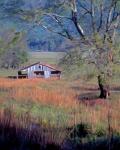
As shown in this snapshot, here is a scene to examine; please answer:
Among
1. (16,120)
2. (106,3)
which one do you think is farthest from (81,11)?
(16,120)

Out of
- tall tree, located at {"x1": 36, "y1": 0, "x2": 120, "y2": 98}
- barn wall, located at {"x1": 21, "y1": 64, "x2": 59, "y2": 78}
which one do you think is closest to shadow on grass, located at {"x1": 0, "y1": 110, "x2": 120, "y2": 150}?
tall tree, located at {"x1": 36, "y1": 0, "x2": 120, "y2": 98}

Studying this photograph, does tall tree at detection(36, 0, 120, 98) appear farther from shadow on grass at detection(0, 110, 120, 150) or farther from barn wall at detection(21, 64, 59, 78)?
barn wall at detection(21, 64, 59, 78)

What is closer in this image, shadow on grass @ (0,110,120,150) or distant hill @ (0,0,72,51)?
shadow on grass @ (0,110,120,150)

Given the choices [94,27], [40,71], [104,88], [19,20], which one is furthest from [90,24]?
[40,71]

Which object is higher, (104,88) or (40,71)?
(40,71)

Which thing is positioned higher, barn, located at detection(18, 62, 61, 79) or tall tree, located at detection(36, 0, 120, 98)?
tall tree, located at detection(36, 0, 120, 98)

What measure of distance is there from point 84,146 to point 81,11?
23.3 meters

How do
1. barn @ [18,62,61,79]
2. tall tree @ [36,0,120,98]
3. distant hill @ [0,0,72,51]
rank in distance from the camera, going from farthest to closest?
barn @ [18,62,61,79] < distant hill @ [0,0,72,51] < tall tree @ [36,0,120,98]

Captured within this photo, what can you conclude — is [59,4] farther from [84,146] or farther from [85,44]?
[84,146]

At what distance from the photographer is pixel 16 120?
7.69 meters

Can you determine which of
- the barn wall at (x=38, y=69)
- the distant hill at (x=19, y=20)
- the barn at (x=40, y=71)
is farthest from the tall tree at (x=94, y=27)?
the barn wall at (x=38, y=69)

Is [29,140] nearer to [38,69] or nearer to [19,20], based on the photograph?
[19,20]

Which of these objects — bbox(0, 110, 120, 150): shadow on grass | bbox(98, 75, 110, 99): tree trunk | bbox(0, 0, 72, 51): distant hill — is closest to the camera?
bbox(0, 110, 120, 150): shadow on grass

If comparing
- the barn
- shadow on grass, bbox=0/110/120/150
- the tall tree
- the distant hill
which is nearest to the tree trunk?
the tall tree
